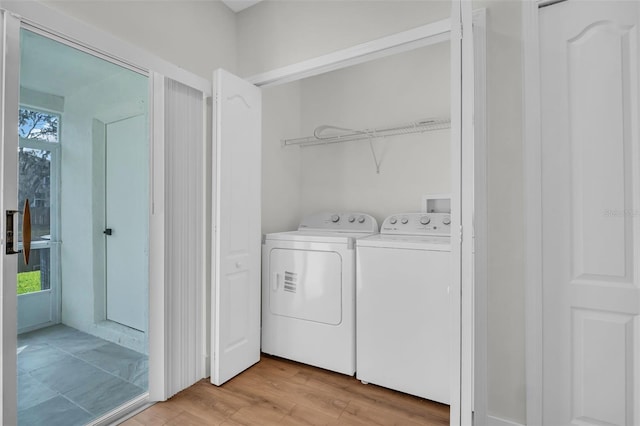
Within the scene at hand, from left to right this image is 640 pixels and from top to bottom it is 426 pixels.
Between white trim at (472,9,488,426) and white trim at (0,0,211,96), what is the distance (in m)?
1.71

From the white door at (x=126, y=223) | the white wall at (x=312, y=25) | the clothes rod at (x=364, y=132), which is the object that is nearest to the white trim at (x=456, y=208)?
the white wall at (x=312, y=25)

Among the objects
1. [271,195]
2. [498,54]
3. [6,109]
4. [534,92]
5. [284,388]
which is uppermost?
[498,54]

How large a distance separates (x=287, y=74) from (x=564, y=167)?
1761 mm

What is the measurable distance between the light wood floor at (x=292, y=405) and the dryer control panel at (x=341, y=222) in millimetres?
1170

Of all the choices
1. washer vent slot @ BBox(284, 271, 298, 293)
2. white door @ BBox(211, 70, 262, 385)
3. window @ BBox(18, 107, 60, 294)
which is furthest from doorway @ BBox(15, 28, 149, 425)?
washer vent slot @ BBox(284, 271, 298, 293)

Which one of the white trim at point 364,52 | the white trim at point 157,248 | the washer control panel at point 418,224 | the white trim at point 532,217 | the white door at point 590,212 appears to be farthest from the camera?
the washer control panel at point 418,224

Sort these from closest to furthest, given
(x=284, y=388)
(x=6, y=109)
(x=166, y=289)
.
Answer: (x=6, y=109)
(x=166, y=289)
(x=284, y=388)

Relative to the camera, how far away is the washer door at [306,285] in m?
2.19

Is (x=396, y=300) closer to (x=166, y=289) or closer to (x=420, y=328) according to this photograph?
(x=420, y=328)

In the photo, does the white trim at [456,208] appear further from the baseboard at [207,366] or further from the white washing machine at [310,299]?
the baseboard at [207,366]

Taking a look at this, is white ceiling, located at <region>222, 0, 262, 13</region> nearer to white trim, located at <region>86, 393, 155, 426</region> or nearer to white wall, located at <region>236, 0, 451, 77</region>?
white wall, located at <region>236, 0, 451, 77</region>

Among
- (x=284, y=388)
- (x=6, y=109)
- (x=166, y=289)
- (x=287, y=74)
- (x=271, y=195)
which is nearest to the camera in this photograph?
(x=6, y=109)

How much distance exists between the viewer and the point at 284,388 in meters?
2.04

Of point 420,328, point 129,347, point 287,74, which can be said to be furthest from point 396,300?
point 129,347
